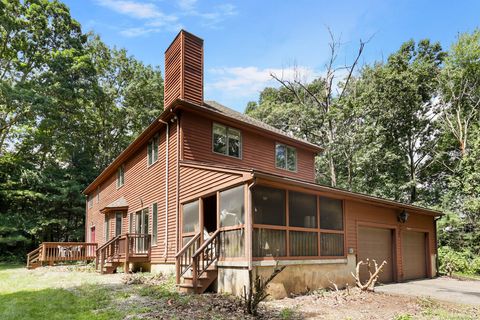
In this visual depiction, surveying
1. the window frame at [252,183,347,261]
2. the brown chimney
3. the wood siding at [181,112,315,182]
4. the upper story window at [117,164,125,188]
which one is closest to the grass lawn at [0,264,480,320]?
the window frame at [252,183,347,261]

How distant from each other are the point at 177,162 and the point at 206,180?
7.29 feet

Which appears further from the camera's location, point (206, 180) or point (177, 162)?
point (177, 162)

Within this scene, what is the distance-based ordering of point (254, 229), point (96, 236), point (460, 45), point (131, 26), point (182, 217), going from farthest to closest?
point (460, 45)
point (96, 236)
point (131, 26)
point (182, 217)
point (254, 229)

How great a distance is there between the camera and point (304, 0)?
15.7m

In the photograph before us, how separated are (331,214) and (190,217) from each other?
4.36 meters

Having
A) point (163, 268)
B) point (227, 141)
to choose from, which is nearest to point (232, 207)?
point (163, 268)

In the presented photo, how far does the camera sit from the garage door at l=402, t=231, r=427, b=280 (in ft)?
47.4

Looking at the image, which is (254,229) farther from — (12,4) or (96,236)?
(12,4)

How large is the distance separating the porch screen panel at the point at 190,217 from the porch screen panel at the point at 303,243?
2.97m

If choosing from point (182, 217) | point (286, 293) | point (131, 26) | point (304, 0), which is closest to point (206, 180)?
point (182, 217)

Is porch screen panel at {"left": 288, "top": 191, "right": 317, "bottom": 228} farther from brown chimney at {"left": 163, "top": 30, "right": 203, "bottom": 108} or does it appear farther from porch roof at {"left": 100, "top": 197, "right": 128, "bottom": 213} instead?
porch roof at {"left": 100, "top": 197, "right": 128, "bottom": 213}

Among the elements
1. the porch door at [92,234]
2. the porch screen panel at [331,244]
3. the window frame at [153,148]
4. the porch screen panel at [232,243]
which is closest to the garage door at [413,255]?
the porch screen panel at [331,244]

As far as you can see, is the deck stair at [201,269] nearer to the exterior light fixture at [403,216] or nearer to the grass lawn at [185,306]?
the grass lawn at [185,306]

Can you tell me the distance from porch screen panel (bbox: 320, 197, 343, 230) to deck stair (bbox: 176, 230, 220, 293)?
3317 millimetres
